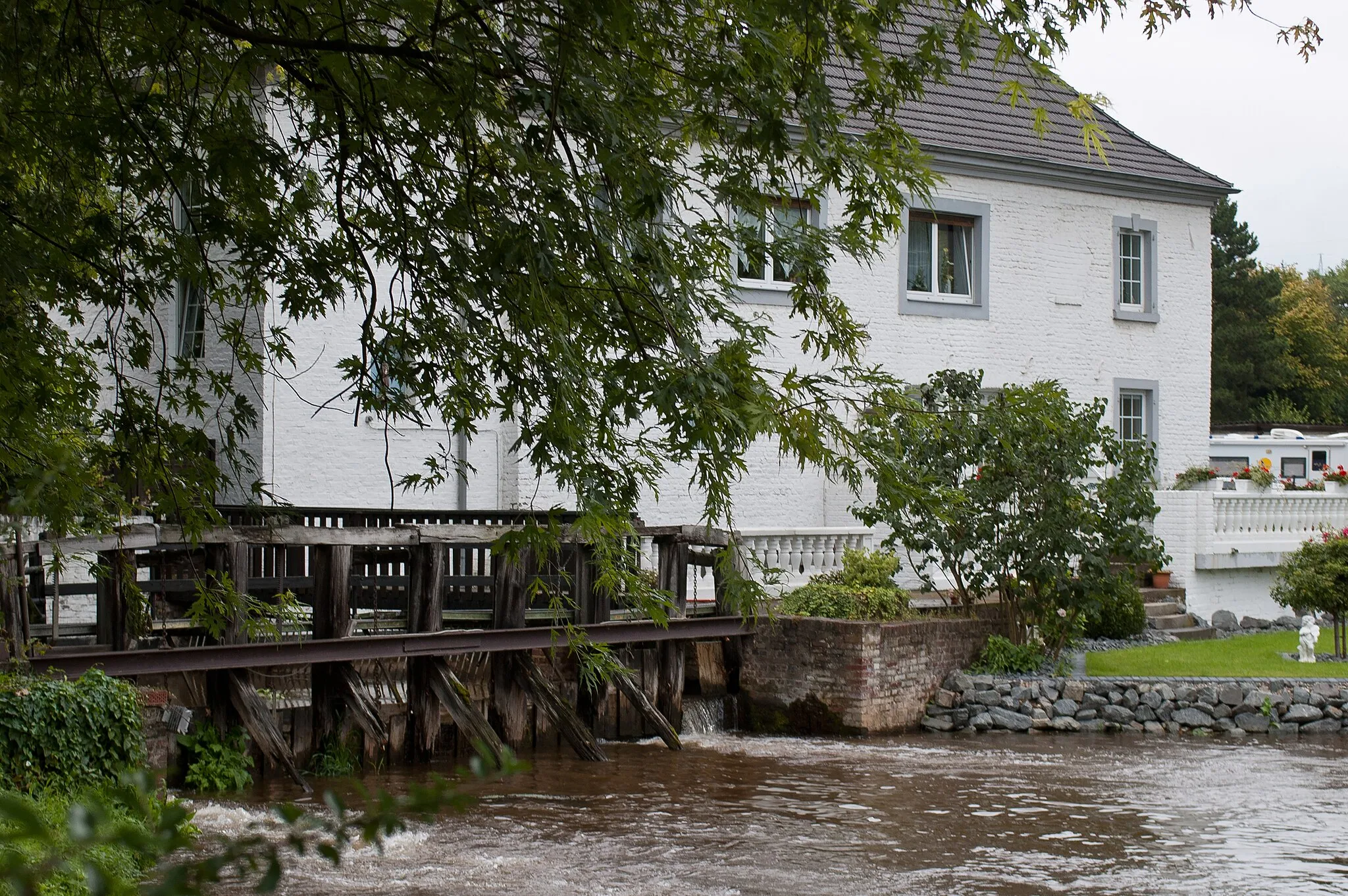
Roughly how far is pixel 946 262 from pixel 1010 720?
309 inches

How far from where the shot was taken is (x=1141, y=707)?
1619 centimetres

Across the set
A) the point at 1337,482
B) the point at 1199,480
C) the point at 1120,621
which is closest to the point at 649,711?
the point at 1120,621

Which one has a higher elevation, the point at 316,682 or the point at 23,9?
the point at 23,9

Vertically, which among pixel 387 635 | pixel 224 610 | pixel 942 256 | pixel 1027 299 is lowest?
pixel 387 635

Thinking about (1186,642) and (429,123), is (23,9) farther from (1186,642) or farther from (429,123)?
(1186,642)

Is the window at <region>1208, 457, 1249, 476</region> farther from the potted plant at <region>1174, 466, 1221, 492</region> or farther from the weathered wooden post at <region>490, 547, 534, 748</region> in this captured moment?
the weathered wooden post at <region>490, 547, 534, 748</region>

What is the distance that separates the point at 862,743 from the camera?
1519 centimetres

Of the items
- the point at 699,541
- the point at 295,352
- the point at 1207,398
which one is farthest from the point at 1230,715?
the point at 295,352

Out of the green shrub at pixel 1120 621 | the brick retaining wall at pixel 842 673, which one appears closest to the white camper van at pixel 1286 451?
the green shrub at pixel 1120 621

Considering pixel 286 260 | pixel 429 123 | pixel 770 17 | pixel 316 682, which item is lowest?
pixel 316 682

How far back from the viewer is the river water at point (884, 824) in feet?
31.2

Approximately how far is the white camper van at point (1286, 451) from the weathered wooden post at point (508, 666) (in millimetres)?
24055

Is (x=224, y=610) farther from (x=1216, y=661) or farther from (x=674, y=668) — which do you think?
(x=1216, y=661)

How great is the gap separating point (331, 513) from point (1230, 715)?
410 inches
